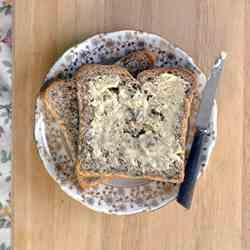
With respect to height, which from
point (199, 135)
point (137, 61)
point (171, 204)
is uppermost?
point (137, 61)

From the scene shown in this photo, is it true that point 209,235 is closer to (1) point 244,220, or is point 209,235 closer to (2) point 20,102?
(1) point 244,220

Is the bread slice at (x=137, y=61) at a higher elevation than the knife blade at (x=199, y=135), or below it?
higher

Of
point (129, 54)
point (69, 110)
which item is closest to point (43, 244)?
point (69, 110)

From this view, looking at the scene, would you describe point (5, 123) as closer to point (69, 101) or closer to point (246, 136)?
point (69, 101)

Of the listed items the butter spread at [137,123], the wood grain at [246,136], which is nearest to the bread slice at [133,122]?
the butter spread at [137,123]

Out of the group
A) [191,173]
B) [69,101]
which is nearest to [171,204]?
→ [191,173]

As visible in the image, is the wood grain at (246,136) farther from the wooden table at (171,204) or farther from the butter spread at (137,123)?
the butter spread at (137,123)

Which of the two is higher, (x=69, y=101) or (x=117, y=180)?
(x=69, y=101)
